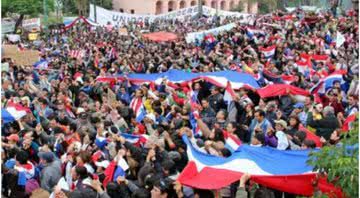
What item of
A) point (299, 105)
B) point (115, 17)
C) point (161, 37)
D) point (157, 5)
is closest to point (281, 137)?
point (299, 105)

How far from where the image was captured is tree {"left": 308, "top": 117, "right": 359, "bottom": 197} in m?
5.90

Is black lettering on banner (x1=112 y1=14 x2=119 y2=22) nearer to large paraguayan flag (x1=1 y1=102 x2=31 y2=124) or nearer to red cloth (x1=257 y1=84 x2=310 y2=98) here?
red cloth (x1=257 y1=84 x2=310 y2=98)

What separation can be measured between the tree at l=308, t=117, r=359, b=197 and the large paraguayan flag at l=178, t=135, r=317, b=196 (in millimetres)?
1149

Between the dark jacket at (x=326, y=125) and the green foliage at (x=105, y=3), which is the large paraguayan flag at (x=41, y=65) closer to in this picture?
the dark jacket at (x=326, y=125)

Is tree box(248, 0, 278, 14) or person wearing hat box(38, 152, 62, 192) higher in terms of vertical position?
tree box(248, 0, 278, 14)

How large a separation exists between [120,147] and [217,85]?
5.80 metres

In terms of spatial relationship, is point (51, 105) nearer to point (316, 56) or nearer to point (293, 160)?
point (293, 160)

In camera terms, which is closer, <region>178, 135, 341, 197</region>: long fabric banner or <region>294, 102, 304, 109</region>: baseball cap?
<region>178, 135, 341, 197</region>: long fabric banner

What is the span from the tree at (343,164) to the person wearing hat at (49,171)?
142 inches

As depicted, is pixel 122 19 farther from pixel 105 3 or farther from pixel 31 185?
pixel 105 3

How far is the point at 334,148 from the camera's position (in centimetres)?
637

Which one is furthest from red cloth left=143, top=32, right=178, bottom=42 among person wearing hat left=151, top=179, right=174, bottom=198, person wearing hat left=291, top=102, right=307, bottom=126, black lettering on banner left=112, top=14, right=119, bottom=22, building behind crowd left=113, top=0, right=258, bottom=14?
building behind crowd left=113, top=0, right=258, bottom=14

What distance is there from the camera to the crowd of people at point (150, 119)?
853cm

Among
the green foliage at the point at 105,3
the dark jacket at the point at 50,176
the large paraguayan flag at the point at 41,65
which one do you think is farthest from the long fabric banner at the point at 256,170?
the green foliage at the point at 105,3
